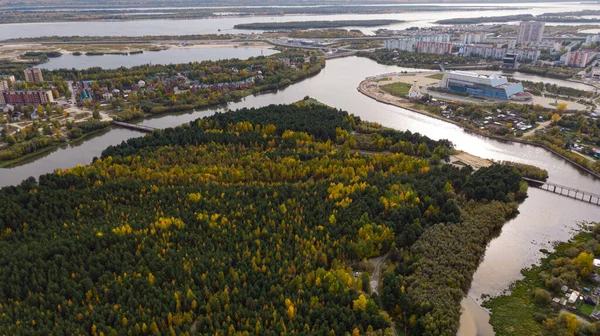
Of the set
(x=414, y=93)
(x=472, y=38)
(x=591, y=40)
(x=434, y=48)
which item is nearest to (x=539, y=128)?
(x=414, y=93)

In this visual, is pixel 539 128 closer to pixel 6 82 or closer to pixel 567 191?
pixel 567 191

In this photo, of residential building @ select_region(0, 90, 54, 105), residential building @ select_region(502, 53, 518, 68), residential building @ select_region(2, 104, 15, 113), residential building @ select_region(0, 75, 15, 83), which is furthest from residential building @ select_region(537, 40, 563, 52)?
residential building @ select_region(0, 75, 15, 83)

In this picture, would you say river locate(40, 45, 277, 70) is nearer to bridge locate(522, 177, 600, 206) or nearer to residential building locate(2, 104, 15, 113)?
residential building locate(2, 104, 15, 113)

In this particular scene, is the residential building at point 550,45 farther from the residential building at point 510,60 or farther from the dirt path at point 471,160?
the dirt path at point 471,160

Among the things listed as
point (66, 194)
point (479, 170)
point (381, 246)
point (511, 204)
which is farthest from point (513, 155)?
point (66, 194)

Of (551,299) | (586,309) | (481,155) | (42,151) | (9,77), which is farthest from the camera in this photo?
(9,77)
